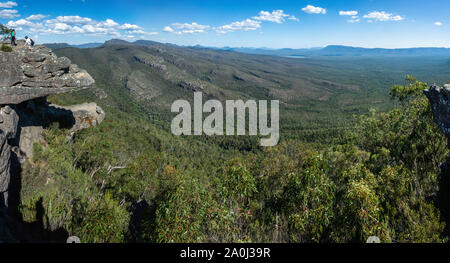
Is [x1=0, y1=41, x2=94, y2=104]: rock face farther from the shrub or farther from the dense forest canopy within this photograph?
the dense forest canopy

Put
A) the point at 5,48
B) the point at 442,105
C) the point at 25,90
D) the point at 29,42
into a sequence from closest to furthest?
1. the point at 442,105
2. the point at 5,48
3. the point at 25,90
4. the point at 29,42

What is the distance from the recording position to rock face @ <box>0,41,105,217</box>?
17408 mm

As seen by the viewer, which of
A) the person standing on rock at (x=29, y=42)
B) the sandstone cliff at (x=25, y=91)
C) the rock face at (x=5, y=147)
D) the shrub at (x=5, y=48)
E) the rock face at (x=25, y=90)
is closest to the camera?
the rock face at (x=5, y=147)

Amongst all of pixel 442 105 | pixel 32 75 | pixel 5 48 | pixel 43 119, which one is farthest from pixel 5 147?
pixel 442 105

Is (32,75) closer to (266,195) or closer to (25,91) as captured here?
A: (25,91)

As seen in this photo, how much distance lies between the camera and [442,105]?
44.4ft

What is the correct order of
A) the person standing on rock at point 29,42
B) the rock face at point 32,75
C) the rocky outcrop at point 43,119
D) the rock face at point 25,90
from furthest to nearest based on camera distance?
the rocky outcrop at point 43,119 → the person standing on rock at point 29,42 → the rock face at point 32,75 → the rock face at point 25,90

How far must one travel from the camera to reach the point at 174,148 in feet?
350

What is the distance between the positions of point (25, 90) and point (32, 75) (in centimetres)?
165

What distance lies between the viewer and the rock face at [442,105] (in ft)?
43.0

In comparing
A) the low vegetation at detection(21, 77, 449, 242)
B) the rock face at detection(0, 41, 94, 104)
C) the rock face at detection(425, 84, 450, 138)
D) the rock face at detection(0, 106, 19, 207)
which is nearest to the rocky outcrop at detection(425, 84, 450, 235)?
the rock face at detection(425, 84, 450, 138)

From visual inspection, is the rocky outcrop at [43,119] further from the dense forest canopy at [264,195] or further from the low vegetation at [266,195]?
the low vegetation at [266,195]

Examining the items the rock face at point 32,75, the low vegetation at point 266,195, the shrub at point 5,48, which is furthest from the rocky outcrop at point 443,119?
the shrub at point 5,48

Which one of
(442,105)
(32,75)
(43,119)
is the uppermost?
(32,75)
